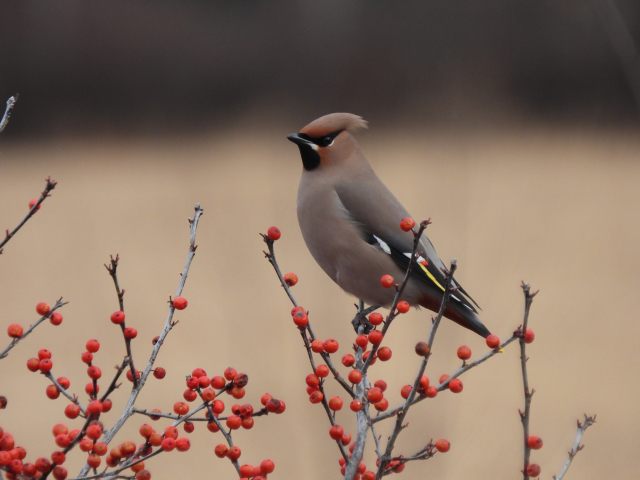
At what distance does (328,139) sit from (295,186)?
1700 millimetres

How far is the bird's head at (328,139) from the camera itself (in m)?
1.77

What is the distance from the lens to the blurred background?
309cm

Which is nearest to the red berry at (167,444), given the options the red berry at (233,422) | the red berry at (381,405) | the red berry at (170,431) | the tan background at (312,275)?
the red berry at (170,431)

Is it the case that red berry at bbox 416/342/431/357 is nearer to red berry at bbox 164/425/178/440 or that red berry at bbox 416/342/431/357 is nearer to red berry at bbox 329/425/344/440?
red berry at bbox 329/425/344/440

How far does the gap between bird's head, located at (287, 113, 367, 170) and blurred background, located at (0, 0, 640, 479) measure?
44.7 inches

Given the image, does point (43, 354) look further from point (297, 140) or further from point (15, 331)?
point (297, 140)

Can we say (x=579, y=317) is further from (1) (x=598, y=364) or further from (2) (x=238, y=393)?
(2) (x=238, y=393)

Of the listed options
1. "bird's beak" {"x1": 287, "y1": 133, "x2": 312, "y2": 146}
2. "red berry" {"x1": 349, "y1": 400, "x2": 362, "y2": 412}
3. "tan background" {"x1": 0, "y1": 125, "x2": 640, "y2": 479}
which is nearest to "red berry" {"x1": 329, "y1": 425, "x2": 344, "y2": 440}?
"red berry" {"x1": 349, "y1": 400, "x2": 362, "y2": 412}

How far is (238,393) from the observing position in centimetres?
109

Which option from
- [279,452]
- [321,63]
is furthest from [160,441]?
[321,63]

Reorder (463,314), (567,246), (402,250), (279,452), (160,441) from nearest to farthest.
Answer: (160,441) < (463,314) < (402,250) < (279,452) < (567,246)

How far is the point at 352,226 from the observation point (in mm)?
1832

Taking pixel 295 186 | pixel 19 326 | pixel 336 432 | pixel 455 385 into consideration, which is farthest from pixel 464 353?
pixel 295 186

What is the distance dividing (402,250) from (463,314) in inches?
10.2
